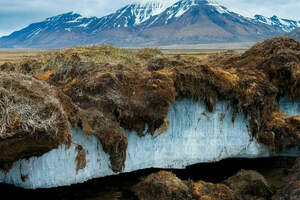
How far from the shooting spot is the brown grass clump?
1029 cm

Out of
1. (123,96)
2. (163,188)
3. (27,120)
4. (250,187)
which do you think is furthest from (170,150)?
(27,120)

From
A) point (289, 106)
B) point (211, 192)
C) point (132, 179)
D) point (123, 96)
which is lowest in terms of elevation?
point (132, 179)

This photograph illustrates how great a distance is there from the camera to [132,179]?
1600 centimetres

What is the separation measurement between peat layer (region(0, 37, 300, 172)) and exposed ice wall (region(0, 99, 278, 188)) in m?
0.52

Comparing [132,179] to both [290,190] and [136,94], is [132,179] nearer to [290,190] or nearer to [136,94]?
[136,94]

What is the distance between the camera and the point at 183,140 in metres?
17.3

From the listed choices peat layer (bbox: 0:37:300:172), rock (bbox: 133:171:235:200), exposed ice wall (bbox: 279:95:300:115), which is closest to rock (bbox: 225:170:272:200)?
rock (bbox: 133:171:235:200)

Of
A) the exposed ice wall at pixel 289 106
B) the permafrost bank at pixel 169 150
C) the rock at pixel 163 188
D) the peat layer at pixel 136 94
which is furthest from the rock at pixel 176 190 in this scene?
the exposed ice wall at pixel 289 106

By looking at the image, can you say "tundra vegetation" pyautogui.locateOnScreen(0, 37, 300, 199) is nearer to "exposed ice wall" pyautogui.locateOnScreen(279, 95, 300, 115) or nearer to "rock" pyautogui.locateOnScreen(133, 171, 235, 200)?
"rock" pyautogui.locateOnScreen(133, 171, 235, 200)

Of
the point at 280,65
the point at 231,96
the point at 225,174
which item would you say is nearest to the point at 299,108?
the point at 280,65

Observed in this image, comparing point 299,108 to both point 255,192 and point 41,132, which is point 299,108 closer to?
point 255,192

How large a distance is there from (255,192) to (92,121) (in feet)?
27.2

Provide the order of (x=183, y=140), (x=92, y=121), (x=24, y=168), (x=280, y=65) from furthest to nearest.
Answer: (x=280, y=65) < (x=183, y=140) < (x=92, y=121) < (x=24, y=168)

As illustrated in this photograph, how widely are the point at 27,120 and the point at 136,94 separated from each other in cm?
657
